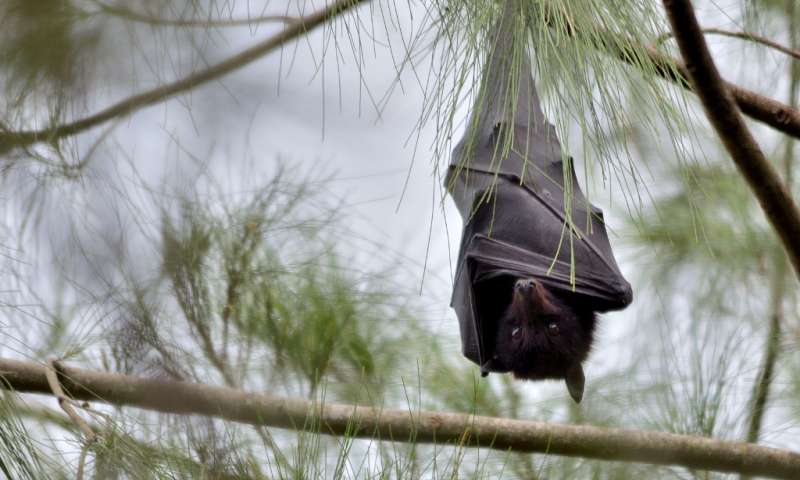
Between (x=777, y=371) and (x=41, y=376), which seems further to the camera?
(x=777, y=371)

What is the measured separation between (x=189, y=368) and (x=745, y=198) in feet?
8.59

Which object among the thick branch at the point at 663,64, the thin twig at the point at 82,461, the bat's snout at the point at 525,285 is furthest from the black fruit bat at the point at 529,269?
the thin twig at the point at 82,461

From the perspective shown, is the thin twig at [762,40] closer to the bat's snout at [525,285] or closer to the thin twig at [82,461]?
the bat's snout at [525,285]

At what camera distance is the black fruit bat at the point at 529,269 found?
10.2 feet

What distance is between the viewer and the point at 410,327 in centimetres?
374

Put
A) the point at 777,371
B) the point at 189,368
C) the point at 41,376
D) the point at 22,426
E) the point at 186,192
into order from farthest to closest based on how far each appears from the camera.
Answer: the point at 777,371 < the point at 186,192 < the point at 189,368 < the point at 41,376 < the point at 22,426

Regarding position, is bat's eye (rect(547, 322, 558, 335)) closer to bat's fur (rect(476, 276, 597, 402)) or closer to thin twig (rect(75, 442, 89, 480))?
bat's fur (rect(476, 276, 597, 402))

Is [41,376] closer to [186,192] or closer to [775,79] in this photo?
[186,192]

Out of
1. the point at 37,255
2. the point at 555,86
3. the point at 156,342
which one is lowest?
the point at 156,342

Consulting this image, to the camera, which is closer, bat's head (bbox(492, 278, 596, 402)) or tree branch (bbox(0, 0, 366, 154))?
tree branch (bbox(0, 0, 366, 154))

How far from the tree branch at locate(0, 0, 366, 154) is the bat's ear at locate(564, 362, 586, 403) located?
4.37 ft

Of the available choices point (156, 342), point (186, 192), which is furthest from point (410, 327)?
point (156, 342)

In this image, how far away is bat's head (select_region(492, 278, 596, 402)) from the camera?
10.5 ft

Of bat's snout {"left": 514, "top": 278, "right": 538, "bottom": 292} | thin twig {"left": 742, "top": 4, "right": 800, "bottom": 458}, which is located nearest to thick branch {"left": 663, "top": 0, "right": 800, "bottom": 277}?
bat's snout {"left": 514, "top": 278, "right": 538, "bottom": 292}
